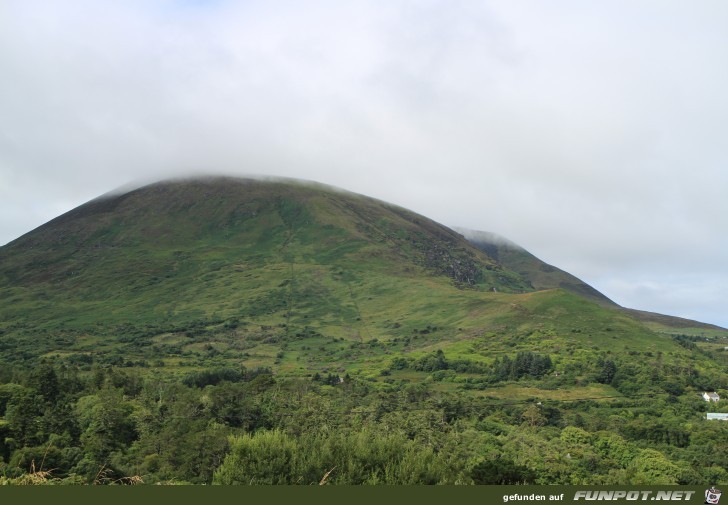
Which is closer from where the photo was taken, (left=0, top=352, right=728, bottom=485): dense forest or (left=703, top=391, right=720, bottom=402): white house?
(left=0, top=352, right=728, bottom=485): dense forest

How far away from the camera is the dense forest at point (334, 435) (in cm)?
6738

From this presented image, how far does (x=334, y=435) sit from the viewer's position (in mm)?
84375

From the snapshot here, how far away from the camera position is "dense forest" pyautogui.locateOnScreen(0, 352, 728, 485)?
67375 mm

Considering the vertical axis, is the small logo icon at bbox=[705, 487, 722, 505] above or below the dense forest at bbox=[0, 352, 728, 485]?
above

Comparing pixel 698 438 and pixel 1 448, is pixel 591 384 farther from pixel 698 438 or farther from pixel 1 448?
pixel 1 448

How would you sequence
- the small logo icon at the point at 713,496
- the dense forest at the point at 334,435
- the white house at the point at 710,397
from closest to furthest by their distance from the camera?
the small logo icon at the point at 713,496, the dense forest at the point at 334,435, the white house at the point at 710,397

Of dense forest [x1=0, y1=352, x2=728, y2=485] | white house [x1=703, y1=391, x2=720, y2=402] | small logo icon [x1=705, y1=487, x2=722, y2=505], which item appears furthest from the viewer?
white house [x1=703, y1=391, x2=720, y2=402]

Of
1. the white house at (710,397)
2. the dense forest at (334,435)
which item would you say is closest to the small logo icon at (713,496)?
the dense forest at (334,435)

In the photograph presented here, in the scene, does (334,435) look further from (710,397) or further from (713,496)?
(710,397)

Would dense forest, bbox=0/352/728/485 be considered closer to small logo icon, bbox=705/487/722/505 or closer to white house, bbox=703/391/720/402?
white house, bbox=703/391/720/402

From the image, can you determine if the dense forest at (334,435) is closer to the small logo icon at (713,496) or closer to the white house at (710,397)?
the white house at (710,397)

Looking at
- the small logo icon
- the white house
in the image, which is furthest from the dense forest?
the small logo icon

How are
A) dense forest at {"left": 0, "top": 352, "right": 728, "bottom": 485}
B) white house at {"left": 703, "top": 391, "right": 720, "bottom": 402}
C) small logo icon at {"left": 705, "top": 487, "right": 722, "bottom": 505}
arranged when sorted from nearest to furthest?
small logo icon at {"left": 705, "top": 487, "right": 722, "bottom": 505}, dense forest at {"left": 0, "top": 352, "right": 728, "bottom": 485}, white house at {"left": 703, "top": 391, "right": 720, "bottom": 402}

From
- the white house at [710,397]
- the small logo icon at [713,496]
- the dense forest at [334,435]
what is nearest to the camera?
the small logo icon at [713,496]
